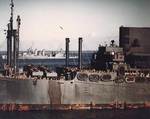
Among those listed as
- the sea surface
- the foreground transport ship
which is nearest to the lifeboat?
the foreground transport ship

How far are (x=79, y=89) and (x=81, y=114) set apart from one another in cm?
210

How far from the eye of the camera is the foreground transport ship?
78.1 feet

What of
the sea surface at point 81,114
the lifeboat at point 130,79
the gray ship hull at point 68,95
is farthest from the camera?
the lifeboat at point 130,79

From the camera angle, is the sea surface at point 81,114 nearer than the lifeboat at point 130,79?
Yes

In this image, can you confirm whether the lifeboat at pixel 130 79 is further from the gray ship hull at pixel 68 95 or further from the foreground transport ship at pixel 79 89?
the gray ship hull at pixel 68 95

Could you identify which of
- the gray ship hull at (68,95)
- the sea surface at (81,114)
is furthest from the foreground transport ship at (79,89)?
the sea surface at (81,114)

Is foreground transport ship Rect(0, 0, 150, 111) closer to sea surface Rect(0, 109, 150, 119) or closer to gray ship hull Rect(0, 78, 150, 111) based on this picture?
gray ship hull Rect(0, 78, 150, 111)

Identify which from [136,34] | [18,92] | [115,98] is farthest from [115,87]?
[18,92]

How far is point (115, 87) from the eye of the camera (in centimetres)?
2528

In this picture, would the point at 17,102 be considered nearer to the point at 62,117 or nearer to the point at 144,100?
the point at 62,117

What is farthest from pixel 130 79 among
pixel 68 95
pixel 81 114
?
pixel 81 114

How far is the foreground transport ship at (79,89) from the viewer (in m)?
23.8

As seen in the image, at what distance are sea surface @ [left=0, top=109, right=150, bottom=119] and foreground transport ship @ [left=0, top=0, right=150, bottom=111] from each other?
94 centimetres

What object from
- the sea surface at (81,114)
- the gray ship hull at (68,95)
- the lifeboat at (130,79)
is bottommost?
the sea surface at (81,114)
